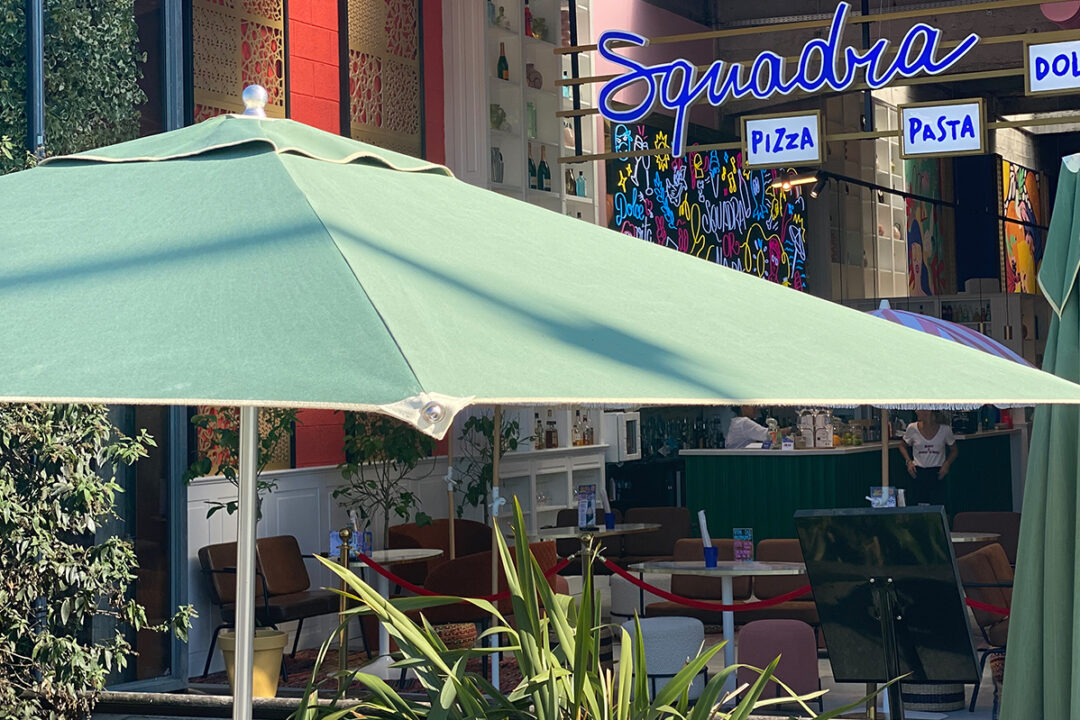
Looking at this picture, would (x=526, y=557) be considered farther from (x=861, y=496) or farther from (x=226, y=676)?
(x=861, y=496)

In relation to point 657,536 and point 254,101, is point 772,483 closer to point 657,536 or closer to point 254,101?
point 657,536

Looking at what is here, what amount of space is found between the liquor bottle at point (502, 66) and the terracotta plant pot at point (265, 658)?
499 centimetres

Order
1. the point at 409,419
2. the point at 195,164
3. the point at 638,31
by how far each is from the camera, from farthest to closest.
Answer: the point at 638,31
the point at 195,164
the point at 409,419

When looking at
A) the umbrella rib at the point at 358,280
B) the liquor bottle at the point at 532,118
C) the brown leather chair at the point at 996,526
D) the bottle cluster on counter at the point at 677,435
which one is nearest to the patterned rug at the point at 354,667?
the brown leather chair at the point at 996,526

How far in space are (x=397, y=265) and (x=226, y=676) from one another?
6572mm

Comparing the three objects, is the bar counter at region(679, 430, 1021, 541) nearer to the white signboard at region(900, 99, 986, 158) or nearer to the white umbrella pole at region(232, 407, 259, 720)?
the white signboard at region(900, 99, 986, 158)

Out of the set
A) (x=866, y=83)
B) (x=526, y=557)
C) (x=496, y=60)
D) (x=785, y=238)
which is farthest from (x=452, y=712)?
(x=785, y=238)

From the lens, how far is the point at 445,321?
5.12ft

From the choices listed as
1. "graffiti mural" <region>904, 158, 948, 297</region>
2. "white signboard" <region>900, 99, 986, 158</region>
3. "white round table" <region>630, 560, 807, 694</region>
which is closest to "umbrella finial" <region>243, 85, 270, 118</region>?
"white round table" <region>630, 560, 807, 694</region>

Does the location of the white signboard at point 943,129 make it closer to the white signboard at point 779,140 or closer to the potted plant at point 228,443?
the white signboard at point 779,140

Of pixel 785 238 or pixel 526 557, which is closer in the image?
pixel 526 557

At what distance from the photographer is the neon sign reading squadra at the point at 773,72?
29.4 feet

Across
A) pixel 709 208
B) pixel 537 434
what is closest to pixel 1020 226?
pixel 709 208

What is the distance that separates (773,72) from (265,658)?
4.88 meters
